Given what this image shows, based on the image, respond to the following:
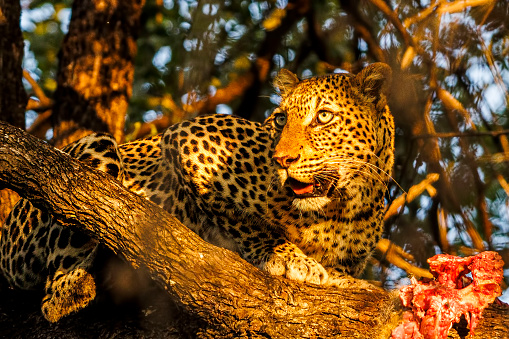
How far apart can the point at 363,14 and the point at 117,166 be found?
9.49 ft

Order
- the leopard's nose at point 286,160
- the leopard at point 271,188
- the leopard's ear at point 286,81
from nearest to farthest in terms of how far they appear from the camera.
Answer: the leopard's nose at point 286,160 → the leopard at point 271,188 → the leopard's ear at point 286,81

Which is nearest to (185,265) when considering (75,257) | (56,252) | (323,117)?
(75,257)

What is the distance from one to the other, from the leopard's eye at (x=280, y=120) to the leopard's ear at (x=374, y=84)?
0.52 metres

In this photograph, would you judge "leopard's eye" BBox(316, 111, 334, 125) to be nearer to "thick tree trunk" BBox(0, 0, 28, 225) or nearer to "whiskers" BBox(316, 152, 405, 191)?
"whiskers" BBox(316, 152, 405, 191)

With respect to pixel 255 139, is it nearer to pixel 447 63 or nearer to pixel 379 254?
pixel 447 63

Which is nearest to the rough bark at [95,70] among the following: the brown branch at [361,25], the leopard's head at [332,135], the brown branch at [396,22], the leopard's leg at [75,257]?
the leopard's leg at [75,257]

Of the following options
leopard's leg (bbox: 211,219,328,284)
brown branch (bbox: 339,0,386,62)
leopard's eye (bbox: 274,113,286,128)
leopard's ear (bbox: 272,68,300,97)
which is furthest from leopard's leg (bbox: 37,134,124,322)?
brown branch (bbox: 339,0,386,62)

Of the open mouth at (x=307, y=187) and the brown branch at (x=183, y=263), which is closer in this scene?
the brown branch at (x=183, y=263)

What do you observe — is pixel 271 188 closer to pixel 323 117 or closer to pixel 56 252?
pixel 323 117

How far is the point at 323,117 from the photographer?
470cm

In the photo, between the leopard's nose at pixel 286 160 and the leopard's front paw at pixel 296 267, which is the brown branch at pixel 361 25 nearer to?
the leopard's nose at pixel 286 160

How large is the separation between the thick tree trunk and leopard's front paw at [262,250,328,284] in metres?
2.50

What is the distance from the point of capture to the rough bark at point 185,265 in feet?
12.1

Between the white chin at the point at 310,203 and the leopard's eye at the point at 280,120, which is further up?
the leopard's eye at the point at 280,120
